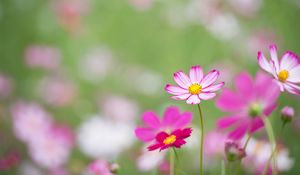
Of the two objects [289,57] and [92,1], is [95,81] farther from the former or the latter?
[289,57]

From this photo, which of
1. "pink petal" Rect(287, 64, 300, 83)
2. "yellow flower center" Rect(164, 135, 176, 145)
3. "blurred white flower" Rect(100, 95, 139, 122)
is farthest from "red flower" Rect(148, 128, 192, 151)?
"blurred white flower" Rect(100, 95, 139, 122)

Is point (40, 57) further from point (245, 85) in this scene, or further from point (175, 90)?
point (175, 90)

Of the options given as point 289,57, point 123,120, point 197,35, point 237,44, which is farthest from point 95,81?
point 289,57

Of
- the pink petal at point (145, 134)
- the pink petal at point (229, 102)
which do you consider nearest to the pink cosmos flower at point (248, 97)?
the pink petal at point (229, 102)

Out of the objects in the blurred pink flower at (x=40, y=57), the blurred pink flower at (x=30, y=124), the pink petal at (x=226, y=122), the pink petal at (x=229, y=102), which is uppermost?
the blurred pink flower at (x=40, y=57)

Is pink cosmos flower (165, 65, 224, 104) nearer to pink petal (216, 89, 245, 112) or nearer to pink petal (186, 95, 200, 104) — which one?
pink petal (186, 95, 200, 104)

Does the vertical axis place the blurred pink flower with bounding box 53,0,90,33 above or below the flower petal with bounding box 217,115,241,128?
above

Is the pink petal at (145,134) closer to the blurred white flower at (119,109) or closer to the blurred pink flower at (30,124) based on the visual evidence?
the blurred pink flower at (30,124)
